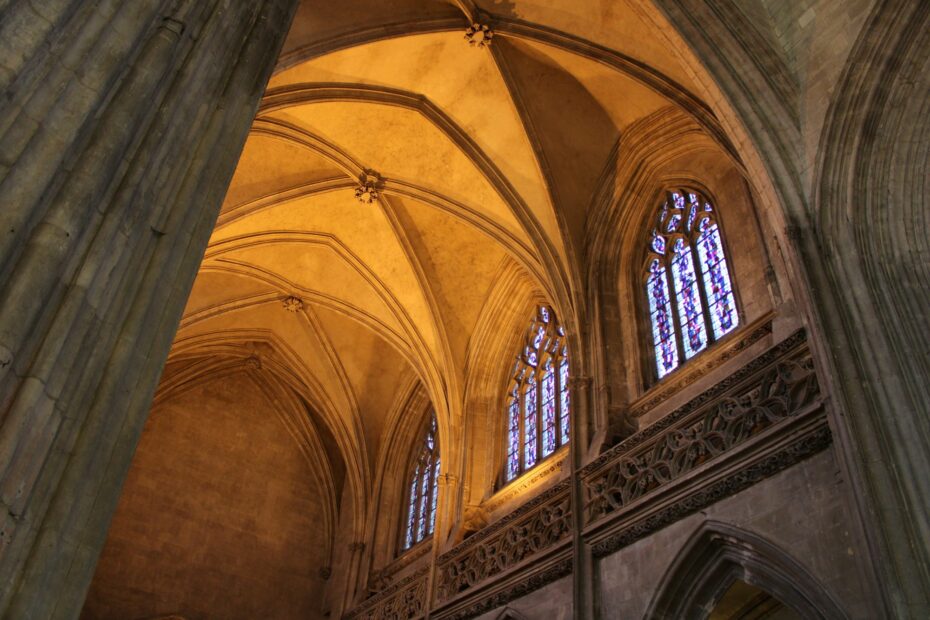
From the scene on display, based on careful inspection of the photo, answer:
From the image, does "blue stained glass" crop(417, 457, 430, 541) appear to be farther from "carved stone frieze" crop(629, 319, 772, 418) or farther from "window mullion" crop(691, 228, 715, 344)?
"window mullion" crop(691, 228, 715, 344)

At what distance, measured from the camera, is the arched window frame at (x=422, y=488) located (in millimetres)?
15391

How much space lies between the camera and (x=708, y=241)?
1038cm

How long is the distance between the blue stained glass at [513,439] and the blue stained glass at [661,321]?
10.5ft

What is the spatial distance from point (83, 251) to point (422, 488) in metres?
13.1

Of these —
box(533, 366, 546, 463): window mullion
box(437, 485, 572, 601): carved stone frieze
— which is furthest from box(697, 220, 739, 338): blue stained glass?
box(533, 366, 546, 463): window mullion

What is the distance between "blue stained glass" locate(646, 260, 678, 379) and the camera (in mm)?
10328

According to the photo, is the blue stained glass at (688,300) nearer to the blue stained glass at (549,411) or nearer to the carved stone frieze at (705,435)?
the carved stone frieze at (705,435)

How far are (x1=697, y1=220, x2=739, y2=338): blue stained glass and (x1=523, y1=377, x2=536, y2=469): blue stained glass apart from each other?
3.80m

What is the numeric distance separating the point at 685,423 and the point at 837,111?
3.32 m

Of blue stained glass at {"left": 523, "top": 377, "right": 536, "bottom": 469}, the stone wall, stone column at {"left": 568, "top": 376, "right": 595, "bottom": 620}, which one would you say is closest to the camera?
the stone wall

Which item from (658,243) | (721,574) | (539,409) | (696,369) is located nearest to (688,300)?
(696,369)

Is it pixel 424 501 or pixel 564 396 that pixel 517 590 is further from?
pixel 424 501

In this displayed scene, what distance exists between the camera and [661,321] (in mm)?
10773

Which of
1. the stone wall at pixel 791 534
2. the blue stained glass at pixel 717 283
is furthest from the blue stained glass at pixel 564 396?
the stone wall at pixel 791 534
